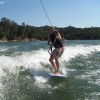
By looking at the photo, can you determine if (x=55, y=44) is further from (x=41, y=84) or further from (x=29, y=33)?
(x=29, y=33)

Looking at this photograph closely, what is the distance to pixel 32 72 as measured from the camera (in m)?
12.6

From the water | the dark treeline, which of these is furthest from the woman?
the dark treeline

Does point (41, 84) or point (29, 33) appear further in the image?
point (29, 33)

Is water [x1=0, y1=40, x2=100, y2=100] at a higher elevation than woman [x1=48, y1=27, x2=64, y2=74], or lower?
lower

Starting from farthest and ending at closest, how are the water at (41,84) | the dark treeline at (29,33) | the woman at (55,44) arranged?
1. the dark treeline at (29,33)
2. the woman at (55,44)
3. the water at (41,84)

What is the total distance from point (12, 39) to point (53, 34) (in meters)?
137

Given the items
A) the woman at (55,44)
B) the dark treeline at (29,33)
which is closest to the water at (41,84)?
the woman at (55,44)

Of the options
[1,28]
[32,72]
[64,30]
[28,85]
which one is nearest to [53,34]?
[32,72]

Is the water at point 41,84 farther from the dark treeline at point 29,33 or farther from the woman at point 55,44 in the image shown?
the dark treeline at point 29,33

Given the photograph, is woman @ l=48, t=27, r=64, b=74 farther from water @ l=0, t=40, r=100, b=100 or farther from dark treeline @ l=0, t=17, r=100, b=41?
dark treeline @ l=0, t=17, r=100, b=41

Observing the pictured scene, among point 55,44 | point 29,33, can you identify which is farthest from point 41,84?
point 29,33

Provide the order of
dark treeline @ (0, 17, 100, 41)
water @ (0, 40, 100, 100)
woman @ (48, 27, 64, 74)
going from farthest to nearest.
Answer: dark treeline @ (0, 17, 100, 41), woman @ (48, 27, 64, 74), water @ (0, 40, 100, 100)

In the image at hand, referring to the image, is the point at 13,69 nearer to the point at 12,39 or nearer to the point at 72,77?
the point at 72,77

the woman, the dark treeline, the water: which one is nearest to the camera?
the water
